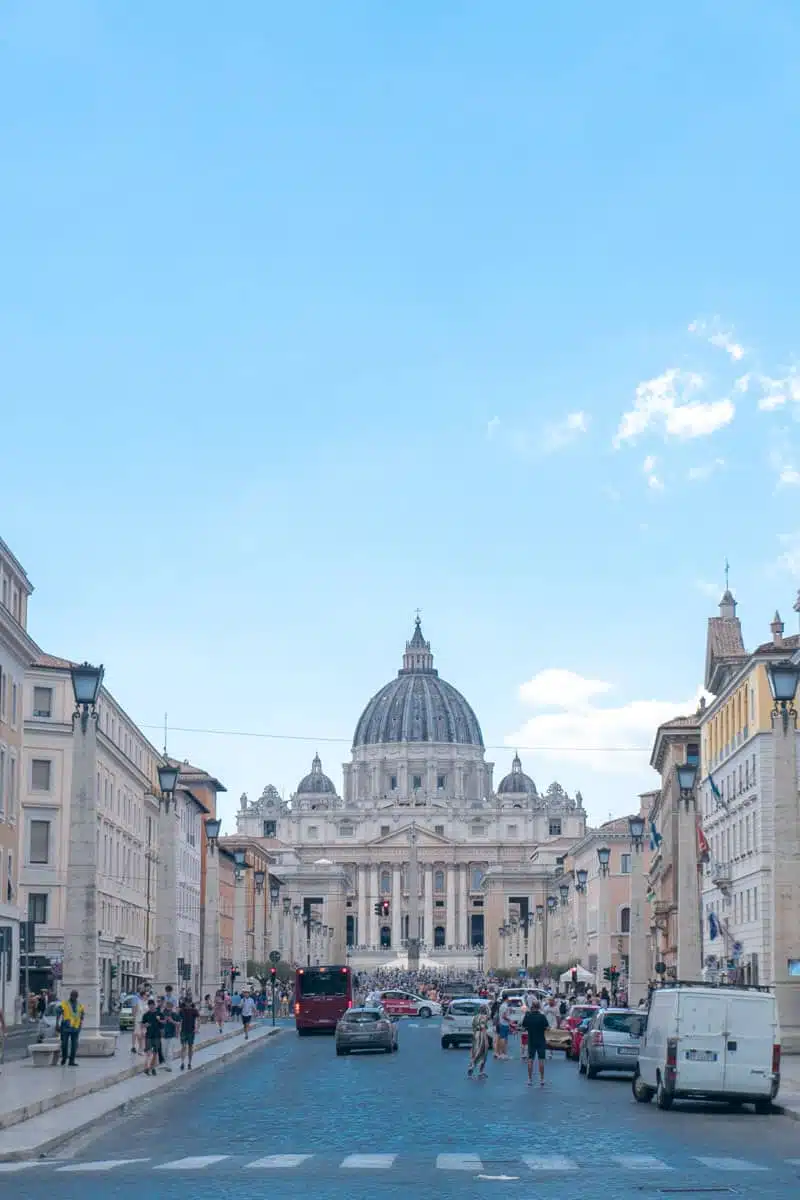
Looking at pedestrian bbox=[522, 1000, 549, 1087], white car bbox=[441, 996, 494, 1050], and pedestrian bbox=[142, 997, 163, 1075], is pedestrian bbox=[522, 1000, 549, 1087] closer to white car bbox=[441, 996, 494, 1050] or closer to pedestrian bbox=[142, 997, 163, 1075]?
pedestrian bbox=[142, 997, 163, 1075]

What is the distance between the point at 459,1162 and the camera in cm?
2080

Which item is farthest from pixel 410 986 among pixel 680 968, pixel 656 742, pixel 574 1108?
pixel 574 1108

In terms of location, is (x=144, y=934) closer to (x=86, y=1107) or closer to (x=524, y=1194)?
(x=86, y=1107)

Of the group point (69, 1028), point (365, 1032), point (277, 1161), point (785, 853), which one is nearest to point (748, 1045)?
point (785, 853)

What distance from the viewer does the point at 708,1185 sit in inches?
703

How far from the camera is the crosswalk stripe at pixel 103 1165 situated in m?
19.9

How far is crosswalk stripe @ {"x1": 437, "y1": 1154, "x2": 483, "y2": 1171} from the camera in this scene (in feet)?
65.7

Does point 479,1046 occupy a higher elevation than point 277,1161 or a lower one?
higher

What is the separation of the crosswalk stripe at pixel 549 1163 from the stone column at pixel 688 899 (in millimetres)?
26243

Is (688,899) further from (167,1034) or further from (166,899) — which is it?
(166,899)

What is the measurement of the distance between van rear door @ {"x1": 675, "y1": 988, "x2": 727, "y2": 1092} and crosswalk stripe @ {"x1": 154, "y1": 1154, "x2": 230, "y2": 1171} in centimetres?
912

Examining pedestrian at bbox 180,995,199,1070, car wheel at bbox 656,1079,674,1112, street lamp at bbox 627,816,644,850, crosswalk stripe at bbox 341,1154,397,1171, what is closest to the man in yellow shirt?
pedestrian at bbox 180,995,199,1070

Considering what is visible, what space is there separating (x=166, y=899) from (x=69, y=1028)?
1778cm

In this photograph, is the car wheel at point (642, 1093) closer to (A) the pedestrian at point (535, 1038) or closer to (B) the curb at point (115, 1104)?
(A) the pedestrian at point (535, 1038)
